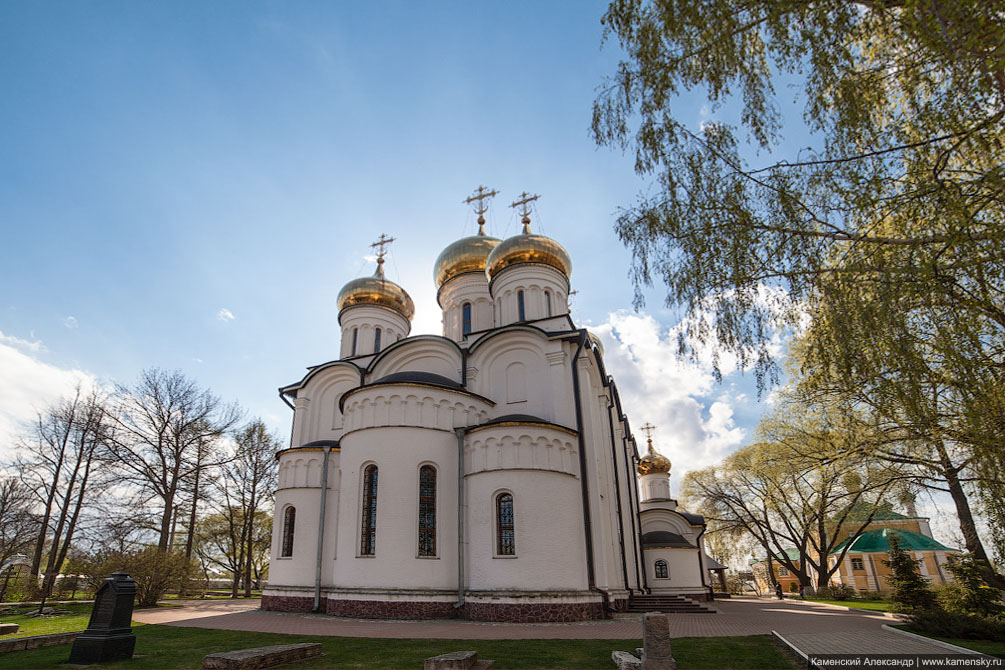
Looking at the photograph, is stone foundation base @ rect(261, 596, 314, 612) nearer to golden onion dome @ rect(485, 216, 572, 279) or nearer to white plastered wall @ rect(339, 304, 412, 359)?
white plastered wall @ rect(339, 304, 412, 359)

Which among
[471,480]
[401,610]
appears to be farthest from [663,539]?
[401,610]

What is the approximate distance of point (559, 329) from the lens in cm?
1627

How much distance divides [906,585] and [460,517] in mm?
12566

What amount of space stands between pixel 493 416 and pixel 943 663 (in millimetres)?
10230

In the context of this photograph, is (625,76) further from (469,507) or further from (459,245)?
(459,245)

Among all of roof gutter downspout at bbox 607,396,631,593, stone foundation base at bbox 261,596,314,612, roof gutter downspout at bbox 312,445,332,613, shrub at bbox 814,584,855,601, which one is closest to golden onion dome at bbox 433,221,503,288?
roof gutter downspout at bbox 607,396,631,593

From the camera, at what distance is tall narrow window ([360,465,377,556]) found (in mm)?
12195

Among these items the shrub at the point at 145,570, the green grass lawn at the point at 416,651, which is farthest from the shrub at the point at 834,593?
the shrub at the point at 145,570

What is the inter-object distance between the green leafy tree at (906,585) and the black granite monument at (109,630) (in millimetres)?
16982

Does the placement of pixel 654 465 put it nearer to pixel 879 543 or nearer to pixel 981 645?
pixel 879 543

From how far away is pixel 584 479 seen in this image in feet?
42.5

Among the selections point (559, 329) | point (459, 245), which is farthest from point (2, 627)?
point (459, 245)

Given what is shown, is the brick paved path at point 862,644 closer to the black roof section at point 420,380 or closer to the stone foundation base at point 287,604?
the black roof section at point 420,380

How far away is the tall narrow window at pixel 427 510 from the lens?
1212 cm
